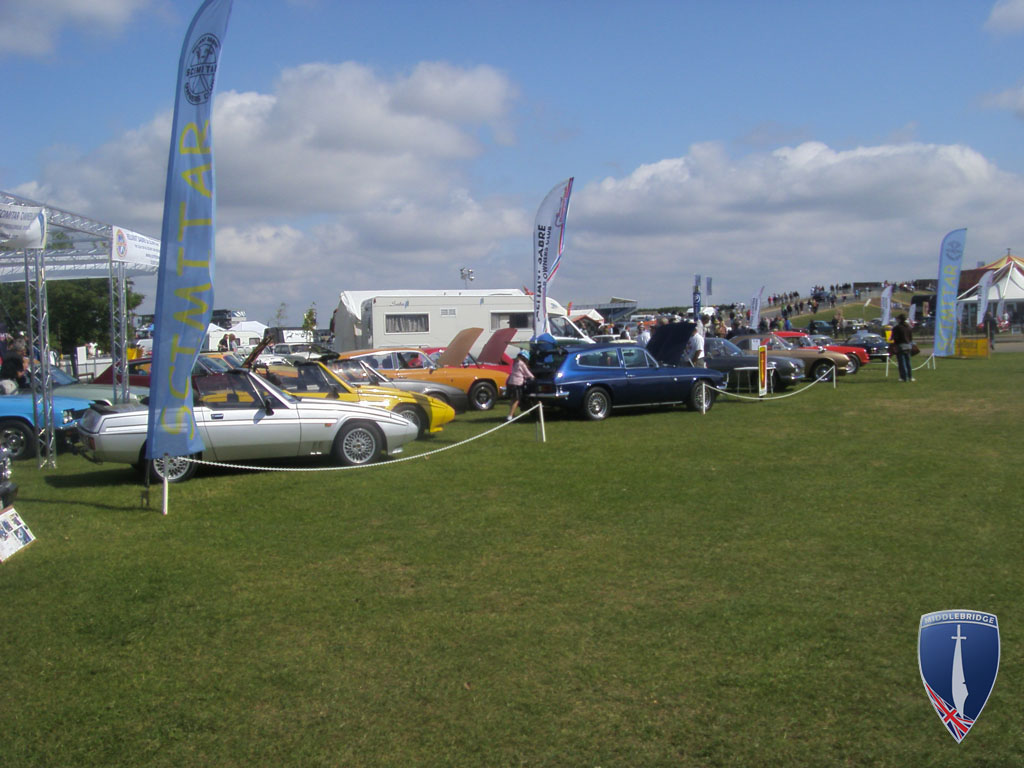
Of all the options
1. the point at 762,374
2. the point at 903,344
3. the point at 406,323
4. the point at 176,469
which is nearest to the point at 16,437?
the point at 176,469

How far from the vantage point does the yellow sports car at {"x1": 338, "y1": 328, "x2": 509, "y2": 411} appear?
59.3 feet

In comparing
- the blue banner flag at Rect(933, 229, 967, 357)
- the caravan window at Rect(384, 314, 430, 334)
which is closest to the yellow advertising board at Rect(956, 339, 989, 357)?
the blue banner flag at Rect(933, 229, 967, 357)

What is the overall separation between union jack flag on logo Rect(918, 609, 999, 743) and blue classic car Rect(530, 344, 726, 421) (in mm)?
13618

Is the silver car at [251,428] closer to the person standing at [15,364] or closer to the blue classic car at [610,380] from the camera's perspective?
the blue classic car at [610,380]

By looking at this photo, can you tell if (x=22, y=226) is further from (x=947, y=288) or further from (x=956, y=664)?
(x=947, y=288)

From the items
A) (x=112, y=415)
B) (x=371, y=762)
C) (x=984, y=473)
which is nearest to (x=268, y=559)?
(x=371, y=762)

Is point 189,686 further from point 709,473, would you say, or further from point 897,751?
point 709,473

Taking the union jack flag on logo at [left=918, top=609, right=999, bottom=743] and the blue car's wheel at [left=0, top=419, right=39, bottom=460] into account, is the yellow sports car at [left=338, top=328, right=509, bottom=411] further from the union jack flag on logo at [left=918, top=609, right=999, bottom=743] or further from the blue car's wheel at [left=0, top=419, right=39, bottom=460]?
the union jack flag on logo at [left=918, top=609, right=999, bottom=743]

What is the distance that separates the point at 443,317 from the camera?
28.9 m

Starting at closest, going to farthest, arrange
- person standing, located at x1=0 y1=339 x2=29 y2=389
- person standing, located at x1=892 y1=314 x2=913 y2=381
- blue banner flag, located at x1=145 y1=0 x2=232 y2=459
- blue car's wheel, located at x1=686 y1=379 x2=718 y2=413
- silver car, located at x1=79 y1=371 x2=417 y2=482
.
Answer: blue banner flag, located at x1=145 y1=0 x2=232 y2=459
silver car, located at x1=79 y1=371 x2=417 y2=482
person standing, located at x1=0 y1=339 x2=29 y2=389
blue car's wheel, located at x1=686 y1=379 x2=718 y2=413
person standing, located at x1=892 y1=314 x2=913 y2=381

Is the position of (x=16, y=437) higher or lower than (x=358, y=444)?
lower

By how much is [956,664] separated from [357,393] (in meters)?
11.7

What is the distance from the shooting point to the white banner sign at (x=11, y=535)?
22.8ft

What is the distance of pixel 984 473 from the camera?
9398 millimetres
